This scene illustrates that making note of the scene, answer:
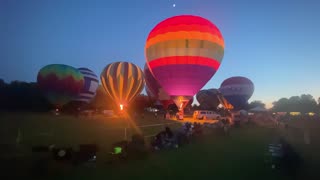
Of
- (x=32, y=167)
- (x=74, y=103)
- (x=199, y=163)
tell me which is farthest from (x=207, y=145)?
(x=74, y=103)

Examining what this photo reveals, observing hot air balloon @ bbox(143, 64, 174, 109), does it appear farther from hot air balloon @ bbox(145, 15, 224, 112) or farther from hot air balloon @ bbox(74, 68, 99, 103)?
hot air balloon @ bbox(145, 15, 224, 112)

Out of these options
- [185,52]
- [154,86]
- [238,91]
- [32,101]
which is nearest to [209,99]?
[238,91]

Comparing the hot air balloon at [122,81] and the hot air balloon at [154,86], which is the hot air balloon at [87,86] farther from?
the hot air balloon at [154,86]

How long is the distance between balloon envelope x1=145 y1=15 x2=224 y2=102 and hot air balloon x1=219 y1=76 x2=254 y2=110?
29710 millimetres

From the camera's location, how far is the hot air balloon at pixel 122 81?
147 ft

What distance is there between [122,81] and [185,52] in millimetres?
15704

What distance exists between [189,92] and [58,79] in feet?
63.7

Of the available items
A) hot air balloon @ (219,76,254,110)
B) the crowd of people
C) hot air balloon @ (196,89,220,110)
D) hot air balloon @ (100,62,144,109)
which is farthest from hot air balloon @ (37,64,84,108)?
hot air balloon @ (196,89,220,110)

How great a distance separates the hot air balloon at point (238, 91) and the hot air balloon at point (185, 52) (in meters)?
29.5

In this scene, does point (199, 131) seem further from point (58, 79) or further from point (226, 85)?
point (226, 85)

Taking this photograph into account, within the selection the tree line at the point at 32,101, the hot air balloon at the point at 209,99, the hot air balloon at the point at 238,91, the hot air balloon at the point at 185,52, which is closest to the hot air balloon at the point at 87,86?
the tree line at the point at 32,101

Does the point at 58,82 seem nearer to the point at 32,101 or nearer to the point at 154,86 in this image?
the point at 154,86

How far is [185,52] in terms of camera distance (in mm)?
31562

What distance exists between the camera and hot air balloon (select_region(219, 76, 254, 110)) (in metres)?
62.1
